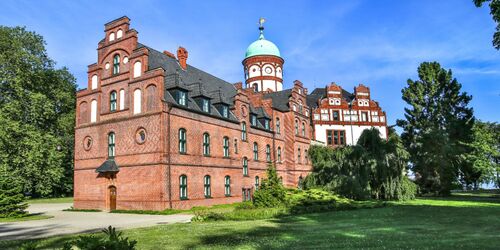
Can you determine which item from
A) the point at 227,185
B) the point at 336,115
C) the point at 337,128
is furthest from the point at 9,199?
the point at 336,115

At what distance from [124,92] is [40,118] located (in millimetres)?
17048

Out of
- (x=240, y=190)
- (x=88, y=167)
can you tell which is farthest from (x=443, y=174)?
(x=88, y=167)

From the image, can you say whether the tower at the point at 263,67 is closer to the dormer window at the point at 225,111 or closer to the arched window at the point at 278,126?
the arched window at the point at 278,126

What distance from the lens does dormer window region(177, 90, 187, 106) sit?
2707 centimetres

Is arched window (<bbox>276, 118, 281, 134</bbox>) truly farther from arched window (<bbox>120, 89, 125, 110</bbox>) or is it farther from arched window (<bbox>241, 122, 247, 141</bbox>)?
arched window (<bbox>120, 89, 125, 110</bbox>)

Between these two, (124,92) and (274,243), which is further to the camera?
(124,92)

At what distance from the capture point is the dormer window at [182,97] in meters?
27.1

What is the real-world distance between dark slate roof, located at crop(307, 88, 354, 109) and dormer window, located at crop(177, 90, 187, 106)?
2565 cm

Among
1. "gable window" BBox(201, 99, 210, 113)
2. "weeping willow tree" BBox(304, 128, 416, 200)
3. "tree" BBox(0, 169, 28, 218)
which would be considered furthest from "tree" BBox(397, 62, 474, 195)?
"tree" BBox(0, 169, 28, 218)

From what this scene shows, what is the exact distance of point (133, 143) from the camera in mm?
26172

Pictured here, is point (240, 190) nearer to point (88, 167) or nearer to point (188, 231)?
point (88, 167)

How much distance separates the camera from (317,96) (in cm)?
5434

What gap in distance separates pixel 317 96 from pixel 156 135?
3328cm

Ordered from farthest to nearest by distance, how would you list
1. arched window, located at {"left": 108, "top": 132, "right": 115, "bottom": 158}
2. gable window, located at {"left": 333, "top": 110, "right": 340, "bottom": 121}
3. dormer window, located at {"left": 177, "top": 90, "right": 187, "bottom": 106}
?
gable window, located at {"left": 333, "top": 110, "right": 340, "bottom": 121}, arched window, located at {"left": 108, "top": 132, "right": 115, "bottom": 158}, dormer window, located at {"left": 177, "top": 90, "right": 187, "bottom": 106}
